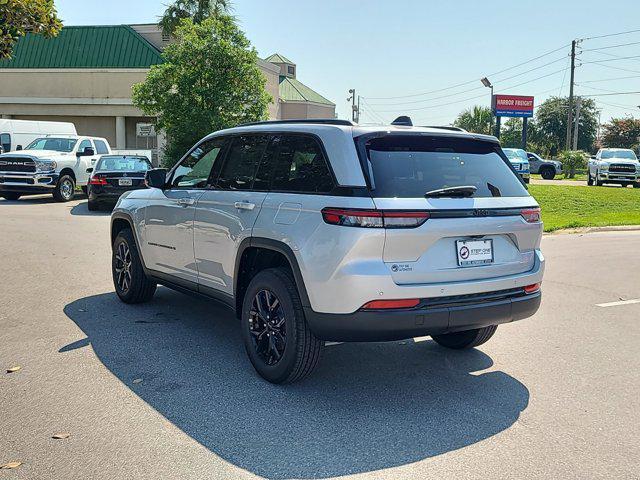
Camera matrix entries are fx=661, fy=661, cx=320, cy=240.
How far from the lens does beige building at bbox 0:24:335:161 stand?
1599 inches

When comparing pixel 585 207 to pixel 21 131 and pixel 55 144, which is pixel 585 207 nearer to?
pixel 55 144

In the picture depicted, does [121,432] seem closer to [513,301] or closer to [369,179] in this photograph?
[369,179]

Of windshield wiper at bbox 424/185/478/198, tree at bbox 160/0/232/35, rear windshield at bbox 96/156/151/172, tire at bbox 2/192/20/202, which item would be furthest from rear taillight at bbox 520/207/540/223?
tree at bbox 160/0/232/35

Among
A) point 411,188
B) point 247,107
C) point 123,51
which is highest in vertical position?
point 123,51

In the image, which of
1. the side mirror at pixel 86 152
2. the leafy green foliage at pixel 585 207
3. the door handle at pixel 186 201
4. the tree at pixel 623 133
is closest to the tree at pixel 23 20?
the door handle at pixel 186 201

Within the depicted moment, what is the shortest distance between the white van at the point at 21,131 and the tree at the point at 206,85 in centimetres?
401

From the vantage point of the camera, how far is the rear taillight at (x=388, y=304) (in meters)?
4.22

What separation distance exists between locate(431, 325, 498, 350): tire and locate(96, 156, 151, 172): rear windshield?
13.9 m

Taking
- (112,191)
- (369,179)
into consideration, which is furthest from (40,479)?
(112,191)

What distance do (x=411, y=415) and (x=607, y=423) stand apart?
123 cm

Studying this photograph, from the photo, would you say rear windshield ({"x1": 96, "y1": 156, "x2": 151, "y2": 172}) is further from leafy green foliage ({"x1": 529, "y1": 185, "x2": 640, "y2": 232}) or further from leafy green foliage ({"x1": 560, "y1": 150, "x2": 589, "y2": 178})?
leafy green foliage ({"x1": 560, "y1": 150, "x2": 589, "y2": 178})

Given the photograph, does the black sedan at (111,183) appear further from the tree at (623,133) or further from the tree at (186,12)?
Result: the tree at (623,133)

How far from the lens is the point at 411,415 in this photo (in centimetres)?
429

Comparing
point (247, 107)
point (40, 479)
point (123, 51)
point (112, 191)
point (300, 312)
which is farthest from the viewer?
point (123, 51)
